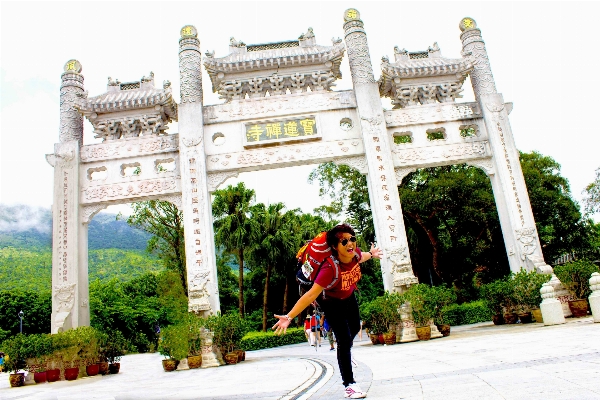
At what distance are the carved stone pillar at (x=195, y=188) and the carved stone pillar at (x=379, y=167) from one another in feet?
11.5

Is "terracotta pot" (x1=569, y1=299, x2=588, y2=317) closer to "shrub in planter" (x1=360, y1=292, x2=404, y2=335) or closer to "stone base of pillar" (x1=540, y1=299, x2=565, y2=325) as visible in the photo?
"stone base of pillar" (x1=540, y1=299, x2=565, y2=325)

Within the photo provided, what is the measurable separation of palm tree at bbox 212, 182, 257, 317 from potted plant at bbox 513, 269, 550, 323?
1123 centimetres

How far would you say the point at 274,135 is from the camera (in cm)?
1038

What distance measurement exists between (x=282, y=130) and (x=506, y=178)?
16.6ft

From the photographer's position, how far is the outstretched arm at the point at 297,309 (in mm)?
2650

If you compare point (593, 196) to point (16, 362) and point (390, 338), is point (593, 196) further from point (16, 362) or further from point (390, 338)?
point (16, 362)

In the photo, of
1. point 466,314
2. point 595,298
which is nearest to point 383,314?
point 595,298

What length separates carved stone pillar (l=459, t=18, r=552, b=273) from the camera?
9.95 metres

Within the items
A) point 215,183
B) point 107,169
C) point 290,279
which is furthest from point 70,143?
point 290,279

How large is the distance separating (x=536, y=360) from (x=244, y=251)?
1640 centimetres

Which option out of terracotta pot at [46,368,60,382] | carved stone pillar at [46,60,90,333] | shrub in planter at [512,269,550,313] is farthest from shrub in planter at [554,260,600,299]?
carved stone pillar at [46,60,90,333]

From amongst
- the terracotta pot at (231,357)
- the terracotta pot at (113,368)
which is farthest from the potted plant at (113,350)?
the terracotta pot at (231,357)

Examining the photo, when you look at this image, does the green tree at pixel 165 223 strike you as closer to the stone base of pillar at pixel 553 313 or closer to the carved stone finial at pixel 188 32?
the carved stone finial at pixel 188 32

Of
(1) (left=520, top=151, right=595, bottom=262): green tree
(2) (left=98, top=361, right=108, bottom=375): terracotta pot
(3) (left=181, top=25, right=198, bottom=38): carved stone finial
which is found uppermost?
(3) (left=181, top=25, right=198, bottom=38): carved stone finial
